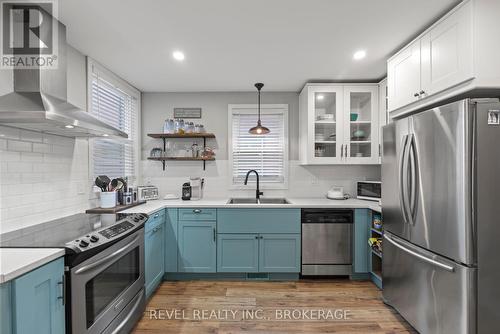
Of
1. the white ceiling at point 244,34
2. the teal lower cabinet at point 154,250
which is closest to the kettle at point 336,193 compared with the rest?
the white ceiling at point 244,34

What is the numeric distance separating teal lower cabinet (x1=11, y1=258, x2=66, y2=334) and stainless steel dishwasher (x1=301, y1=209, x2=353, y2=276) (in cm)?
228

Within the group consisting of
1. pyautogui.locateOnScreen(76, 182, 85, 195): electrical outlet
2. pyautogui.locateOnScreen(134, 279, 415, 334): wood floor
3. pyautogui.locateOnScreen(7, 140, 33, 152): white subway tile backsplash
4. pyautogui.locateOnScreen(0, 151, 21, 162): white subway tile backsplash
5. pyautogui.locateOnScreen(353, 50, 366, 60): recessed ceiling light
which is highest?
pyautogui.locateOnScreen(353, 50, 366, 60): recessed ceiling light

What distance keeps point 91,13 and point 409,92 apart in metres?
2.59

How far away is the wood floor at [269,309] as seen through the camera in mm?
2078

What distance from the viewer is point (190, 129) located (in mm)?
3348

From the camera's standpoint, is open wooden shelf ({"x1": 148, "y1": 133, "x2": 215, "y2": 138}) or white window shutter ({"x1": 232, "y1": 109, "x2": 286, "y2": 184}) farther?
white window shutter ({"x1": 232, "y1": 109, "x2": 286, "y2": 184})

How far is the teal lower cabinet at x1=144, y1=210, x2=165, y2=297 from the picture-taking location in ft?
7.85

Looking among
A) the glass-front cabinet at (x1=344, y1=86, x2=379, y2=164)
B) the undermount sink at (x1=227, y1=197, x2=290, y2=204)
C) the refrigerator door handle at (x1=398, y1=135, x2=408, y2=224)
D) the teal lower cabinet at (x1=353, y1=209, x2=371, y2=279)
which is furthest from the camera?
the undermount sink at (x1=227, y1=197, x2=290, y2=204)

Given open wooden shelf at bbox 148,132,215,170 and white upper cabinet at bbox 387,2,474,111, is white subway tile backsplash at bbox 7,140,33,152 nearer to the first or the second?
open wooden shelf at bbox 148,132,215,170

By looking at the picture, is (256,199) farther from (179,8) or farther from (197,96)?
(179,8)

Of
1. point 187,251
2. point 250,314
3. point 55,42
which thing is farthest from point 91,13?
point 250,314

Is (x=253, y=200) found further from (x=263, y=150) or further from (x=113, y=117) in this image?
(x=113, y=117)

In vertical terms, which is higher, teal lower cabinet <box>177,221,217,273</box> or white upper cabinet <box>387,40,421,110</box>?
white upper cabinet <box>387,40,421,110</box>

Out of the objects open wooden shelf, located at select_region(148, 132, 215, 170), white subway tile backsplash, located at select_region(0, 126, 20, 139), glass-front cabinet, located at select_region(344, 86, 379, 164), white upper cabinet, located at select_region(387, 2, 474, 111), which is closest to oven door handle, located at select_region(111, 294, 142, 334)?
white subway tile backsplash, located at select_region(0, 126, 20, 139)
